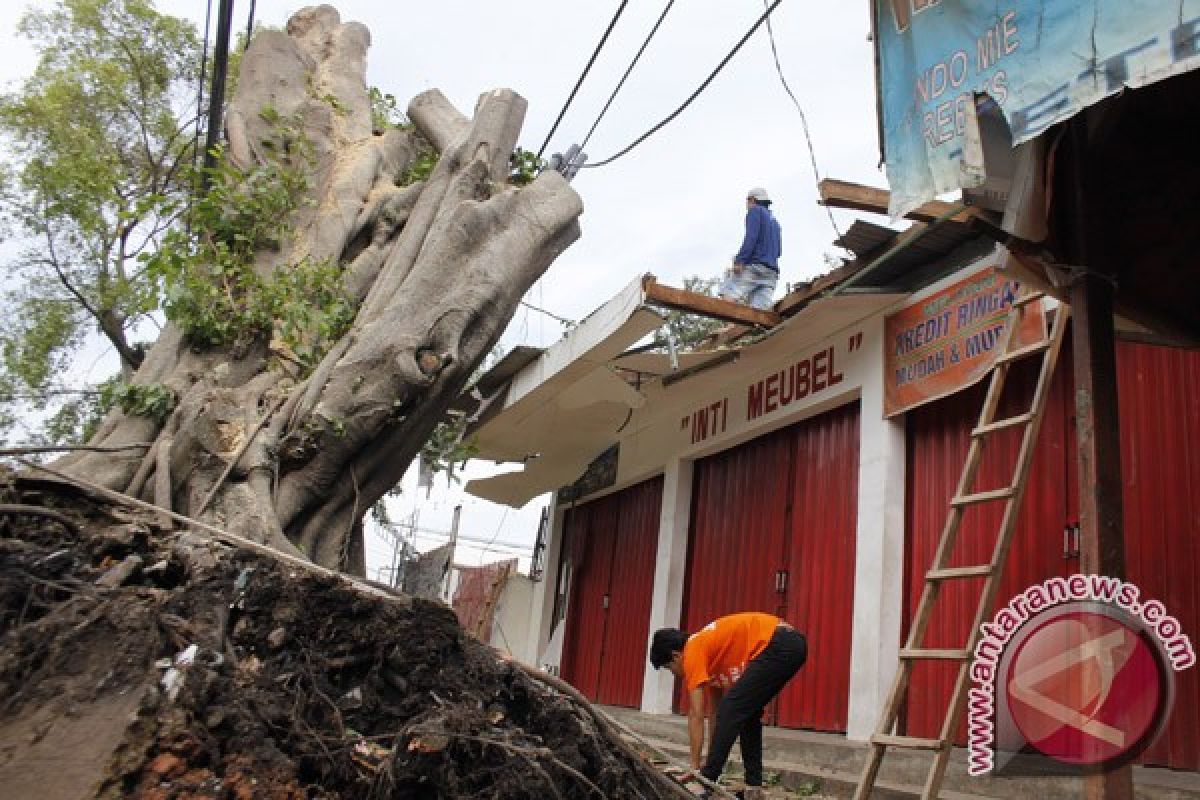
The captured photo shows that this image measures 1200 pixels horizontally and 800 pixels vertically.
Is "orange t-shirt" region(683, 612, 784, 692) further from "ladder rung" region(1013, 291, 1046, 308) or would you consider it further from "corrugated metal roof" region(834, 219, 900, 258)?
"corrugated metal roof" region(834, 219, 900, 258)

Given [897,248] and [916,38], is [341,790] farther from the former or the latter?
[897,248]

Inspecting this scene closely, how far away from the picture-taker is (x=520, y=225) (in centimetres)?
554

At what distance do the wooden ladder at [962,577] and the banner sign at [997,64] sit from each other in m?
1.47

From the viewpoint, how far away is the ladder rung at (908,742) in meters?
3.89

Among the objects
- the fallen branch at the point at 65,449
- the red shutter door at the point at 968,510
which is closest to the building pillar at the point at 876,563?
the red shutter door at the point at 968,510

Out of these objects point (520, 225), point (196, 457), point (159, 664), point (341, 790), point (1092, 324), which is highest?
point (520, 225)

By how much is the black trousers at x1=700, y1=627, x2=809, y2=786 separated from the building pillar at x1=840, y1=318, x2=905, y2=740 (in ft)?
4.14

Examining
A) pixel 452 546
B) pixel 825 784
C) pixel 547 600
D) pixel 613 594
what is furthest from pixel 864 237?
pixel 452 546

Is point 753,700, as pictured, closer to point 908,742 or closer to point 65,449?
point 908,742

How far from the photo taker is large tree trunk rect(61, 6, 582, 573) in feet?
14.8

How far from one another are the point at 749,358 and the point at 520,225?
10.5ft

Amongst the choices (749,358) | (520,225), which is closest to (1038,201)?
(520,225)

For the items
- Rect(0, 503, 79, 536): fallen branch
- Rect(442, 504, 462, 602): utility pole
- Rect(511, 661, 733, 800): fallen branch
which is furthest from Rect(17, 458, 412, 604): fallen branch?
Rect(442, 504, 462, 602): utility pole

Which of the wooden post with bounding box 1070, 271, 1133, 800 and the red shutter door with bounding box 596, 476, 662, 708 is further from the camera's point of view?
the red shutter door with bounding box 596, 476, 662, 708
